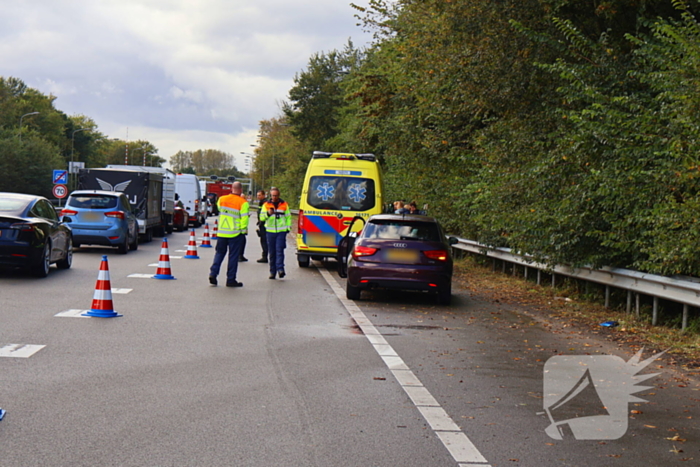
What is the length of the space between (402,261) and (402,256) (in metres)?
0.08

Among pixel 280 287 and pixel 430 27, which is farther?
pixel 430 27

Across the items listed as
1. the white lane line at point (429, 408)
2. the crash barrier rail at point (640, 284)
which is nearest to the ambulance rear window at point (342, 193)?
the crash barrier rail at point (640, 284)

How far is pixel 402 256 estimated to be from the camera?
43.2 feet

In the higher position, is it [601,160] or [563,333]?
[601,160]

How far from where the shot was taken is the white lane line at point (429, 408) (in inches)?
201

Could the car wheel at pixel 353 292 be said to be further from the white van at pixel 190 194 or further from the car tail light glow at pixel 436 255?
the white van at pixel 190 194

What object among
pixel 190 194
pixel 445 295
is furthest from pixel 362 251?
pixel 190 194

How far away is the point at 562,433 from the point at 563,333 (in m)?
5.11

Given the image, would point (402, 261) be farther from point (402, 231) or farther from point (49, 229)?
point (49, 229)

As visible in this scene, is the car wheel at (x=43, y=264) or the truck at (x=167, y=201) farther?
the truck at (x=167, y=201)

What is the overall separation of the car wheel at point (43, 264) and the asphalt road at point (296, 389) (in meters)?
2.45

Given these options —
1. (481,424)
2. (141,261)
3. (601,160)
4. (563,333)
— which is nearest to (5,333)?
(481,424)

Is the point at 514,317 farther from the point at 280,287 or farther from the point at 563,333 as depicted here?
the point at 280,287

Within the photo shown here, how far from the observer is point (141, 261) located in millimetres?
20406
